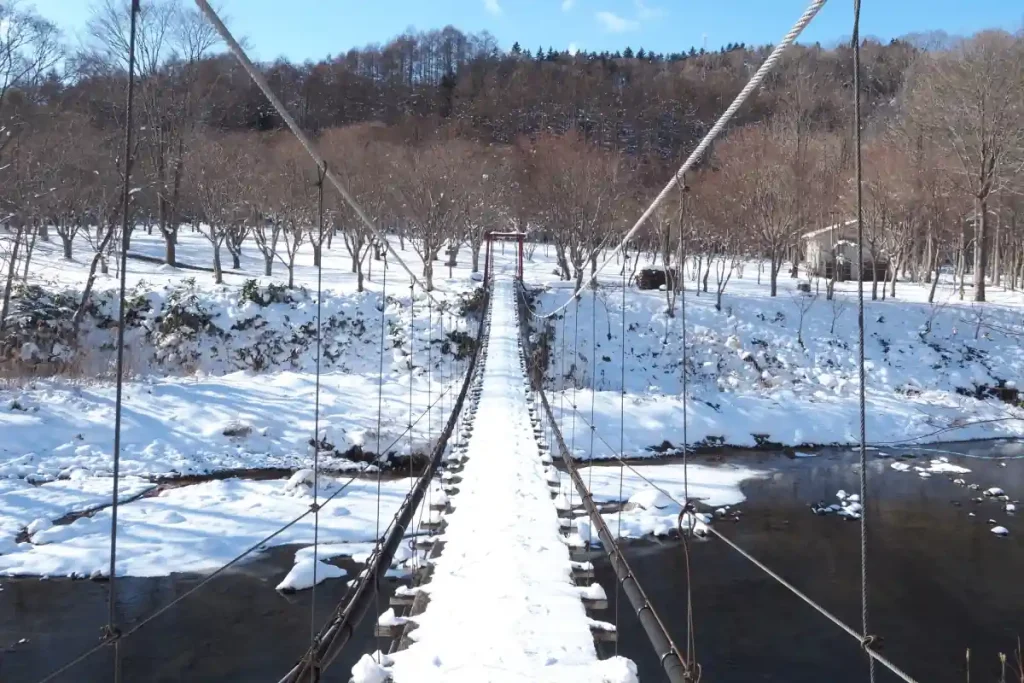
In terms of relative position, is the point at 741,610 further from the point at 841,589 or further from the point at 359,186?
the point at 359,186

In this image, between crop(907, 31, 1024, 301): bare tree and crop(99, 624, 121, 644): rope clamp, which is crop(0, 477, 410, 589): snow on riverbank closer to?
crop(99, 624, 121, 644): rope clamp

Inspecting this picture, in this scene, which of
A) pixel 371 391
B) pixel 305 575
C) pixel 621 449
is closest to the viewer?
pixel 305 575

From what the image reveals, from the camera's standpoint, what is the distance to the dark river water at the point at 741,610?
485 centimetres

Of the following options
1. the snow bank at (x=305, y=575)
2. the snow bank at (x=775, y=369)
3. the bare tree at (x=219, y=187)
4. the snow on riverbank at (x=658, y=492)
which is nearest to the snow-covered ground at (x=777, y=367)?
the snow bank at (x=775, y=369)

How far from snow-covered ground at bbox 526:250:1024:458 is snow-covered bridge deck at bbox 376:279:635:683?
5.57 metres

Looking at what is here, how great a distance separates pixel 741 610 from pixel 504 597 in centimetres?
318

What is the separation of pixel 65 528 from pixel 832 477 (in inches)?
356

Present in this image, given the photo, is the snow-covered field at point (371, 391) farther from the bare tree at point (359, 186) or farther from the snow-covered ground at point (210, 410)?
the bare tree at point (359, 186)

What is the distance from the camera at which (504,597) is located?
132 inches

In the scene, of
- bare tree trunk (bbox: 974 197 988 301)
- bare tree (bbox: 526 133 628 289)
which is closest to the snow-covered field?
bare tree trunk (bbox: 974 197 988 301)

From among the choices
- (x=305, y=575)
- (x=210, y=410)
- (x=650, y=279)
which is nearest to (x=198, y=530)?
(x=305, y=575)

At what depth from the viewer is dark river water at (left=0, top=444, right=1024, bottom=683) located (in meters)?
4.85

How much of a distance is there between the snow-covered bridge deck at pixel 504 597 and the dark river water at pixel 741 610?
4.49ft

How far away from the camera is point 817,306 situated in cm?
1669
